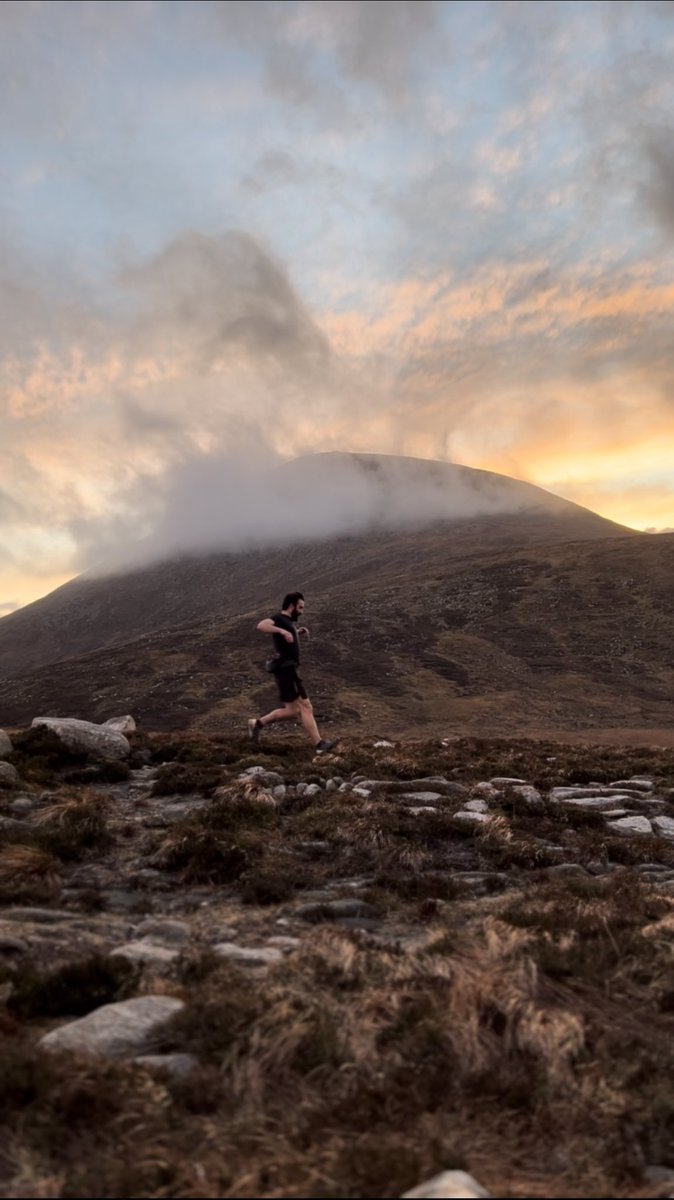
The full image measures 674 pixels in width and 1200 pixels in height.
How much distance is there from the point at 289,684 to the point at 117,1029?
12.4m

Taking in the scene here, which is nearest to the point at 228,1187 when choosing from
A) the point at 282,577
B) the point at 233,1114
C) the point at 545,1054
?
the point at 233,1114

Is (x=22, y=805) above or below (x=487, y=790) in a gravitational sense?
above

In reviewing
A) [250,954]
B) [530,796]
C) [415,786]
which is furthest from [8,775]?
[530,796]

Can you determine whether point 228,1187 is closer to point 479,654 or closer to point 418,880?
point 418,880

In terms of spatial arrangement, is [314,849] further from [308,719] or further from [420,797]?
[308,719]

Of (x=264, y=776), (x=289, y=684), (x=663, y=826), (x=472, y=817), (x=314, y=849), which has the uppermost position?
(x=289, y=684)

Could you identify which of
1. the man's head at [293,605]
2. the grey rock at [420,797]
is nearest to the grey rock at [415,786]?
the grey rock at [420,797]

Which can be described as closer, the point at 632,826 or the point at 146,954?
the point at 146,954

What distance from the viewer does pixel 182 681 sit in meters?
75.4

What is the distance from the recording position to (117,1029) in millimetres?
4531

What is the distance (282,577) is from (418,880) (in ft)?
627

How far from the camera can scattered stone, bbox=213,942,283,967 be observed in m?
5.83

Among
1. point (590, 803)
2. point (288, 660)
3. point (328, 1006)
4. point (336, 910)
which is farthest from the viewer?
point (288, 660)

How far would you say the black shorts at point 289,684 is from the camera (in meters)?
16.8
